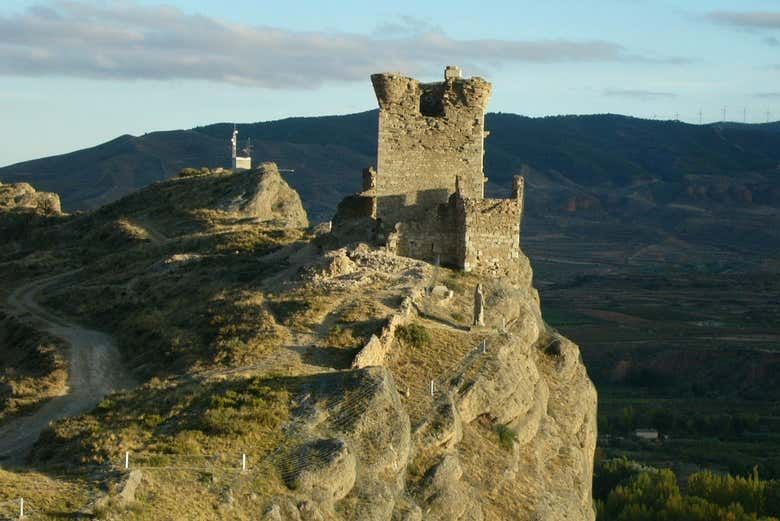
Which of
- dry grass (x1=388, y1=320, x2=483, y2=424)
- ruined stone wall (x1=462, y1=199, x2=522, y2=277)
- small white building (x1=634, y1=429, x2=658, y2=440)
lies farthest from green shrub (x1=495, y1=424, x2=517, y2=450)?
small white building (x1=634, y1=429, x2=658, y2=440)

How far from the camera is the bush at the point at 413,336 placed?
2981 centimetres

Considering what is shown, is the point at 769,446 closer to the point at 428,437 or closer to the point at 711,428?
the point at 711,428

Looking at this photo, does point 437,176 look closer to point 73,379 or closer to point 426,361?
point 426,361

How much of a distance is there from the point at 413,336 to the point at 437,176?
928 cm

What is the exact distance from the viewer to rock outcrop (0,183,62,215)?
70.2m

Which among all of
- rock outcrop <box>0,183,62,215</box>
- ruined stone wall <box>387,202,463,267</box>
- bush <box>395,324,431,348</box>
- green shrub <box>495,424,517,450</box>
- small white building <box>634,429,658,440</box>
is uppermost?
ruined stone wall <box>387,202,463,267</box>

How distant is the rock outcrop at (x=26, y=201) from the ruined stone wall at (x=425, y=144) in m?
35.4

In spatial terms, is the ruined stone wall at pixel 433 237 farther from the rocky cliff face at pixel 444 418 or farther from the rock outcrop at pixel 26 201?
the rock outcrop at pixel 26 201

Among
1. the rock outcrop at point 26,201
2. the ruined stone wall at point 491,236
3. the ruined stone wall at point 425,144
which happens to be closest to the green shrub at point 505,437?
the ruined stone wall at point 491,236

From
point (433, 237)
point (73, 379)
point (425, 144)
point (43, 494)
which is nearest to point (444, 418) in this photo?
point (43, 494)

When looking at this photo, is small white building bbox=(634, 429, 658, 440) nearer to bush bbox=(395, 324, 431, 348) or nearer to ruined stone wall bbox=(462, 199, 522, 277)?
ruined stone wall bbox=(462, 199, 522, 277)

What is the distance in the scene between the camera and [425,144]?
125 ft

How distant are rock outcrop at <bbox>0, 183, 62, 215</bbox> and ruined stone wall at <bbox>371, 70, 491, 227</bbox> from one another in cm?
3542

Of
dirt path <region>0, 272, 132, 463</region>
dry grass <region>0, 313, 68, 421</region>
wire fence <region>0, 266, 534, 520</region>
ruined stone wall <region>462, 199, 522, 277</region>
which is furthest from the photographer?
ruined stone wall <region>462, 199, 522, 277</region>
